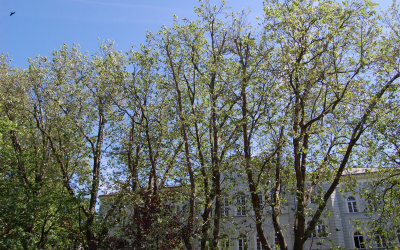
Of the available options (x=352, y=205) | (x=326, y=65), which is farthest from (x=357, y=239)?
(x=326, y=65)

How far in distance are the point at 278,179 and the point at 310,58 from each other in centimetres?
507

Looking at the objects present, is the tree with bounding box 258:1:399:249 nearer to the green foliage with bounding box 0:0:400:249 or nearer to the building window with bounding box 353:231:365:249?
the green foliage with bounding box 0:0:400:249

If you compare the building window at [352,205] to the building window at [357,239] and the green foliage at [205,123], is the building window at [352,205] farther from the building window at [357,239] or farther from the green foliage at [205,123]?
the green foliage at [205,123]

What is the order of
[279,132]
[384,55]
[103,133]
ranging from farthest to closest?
[103,133] < [279,132] < [384,55]

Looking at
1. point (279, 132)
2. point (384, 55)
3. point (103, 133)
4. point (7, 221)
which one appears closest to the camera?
point (384, 55)

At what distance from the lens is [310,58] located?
1341 centimetres

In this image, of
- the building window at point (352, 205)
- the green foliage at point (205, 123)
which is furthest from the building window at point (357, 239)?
the green foliage at point (205, 123)

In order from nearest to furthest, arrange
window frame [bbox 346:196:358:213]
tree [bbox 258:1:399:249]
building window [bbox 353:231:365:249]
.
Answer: tree [bbox 258:1:399:249] → building window [bbox 353:231:365:249] → window frame [bbox 346:196:358:213]

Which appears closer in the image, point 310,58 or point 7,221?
point 310,58

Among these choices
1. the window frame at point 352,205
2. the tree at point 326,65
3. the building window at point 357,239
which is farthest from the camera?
the window frame at point 352,205

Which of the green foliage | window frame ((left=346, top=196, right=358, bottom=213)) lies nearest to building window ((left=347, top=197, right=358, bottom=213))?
window frame ((left=346, top=196, right=358, bottom=213))

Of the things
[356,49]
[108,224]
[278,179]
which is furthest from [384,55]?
[108,224]

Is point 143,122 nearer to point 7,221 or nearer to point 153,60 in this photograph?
point 153,60

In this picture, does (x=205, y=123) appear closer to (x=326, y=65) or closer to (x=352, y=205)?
(x=326, y=65)
